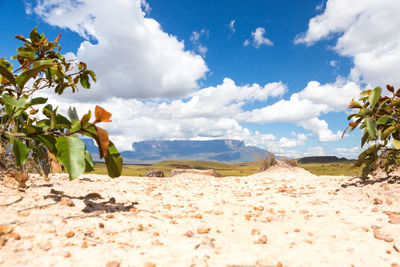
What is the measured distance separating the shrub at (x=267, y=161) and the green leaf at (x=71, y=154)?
14.4 meters

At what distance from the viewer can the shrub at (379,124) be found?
5047mm

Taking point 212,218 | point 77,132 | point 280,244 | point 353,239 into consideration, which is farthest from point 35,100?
point 353,239

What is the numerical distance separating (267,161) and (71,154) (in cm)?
1473

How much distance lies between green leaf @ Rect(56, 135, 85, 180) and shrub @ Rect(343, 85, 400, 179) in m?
5.05

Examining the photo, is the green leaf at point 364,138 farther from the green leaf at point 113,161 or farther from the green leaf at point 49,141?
the green leaf at point 49,141

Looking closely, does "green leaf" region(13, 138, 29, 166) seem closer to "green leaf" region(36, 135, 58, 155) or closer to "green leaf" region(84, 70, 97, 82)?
"green leaf" region(36, 135, 58, 155)

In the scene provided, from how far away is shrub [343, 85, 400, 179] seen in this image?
5.05 meters

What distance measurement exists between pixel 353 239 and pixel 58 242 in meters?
3.83

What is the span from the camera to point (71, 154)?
2.79 metres

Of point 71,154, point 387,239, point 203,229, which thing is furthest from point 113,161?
point 387,239

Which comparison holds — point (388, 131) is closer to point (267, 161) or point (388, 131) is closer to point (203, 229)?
point (203, 229)

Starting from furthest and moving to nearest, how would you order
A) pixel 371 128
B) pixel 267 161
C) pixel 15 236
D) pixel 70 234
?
pixel 267 161
pixel 371 128
pixel 70 234
pixel 15 236

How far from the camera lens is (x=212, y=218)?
4.50m

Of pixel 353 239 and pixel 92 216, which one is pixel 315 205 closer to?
pixel 353 239
